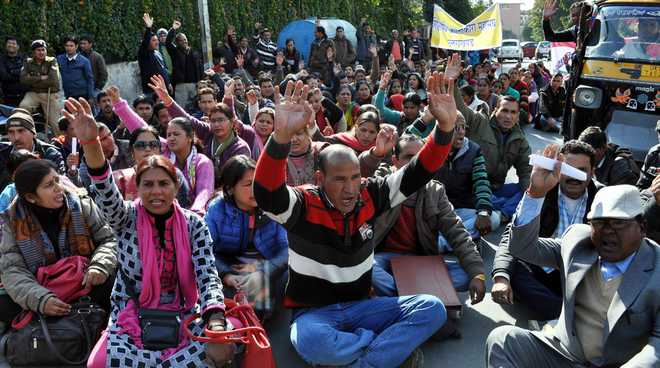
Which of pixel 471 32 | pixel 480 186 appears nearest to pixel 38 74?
pixel 480 186

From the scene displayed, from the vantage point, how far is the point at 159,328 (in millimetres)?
3264

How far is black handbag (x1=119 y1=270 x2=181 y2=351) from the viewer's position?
324 centimetres

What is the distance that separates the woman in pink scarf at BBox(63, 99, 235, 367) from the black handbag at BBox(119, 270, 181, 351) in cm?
3

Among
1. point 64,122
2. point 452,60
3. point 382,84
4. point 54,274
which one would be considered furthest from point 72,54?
point 452,60

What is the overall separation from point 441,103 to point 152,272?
1.78 meters

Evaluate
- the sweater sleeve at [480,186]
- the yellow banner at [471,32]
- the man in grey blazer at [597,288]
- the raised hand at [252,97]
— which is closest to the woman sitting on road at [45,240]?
the man in grey blazer at [597,288]

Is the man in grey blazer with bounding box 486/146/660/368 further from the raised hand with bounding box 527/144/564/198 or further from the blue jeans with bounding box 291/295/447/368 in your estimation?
the blue jeans with bounding box 291/295/447/368

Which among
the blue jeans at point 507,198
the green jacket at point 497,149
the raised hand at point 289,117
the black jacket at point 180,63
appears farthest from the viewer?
the black jacket at point 180,63

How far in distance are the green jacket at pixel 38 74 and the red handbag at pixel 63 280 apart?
5.88 metres

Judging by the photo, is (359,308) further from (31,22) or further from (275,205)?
(31,22)

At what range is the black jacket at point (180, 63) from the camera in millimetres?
11445

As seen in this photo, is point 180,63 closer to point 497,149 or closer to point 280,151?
point 497,149

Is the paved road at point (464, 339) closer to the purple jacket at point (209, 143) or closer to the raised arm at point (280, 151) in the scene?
the raised arm at point (280, 151)

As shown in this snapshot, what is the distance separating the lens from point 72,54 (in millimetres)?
9883
